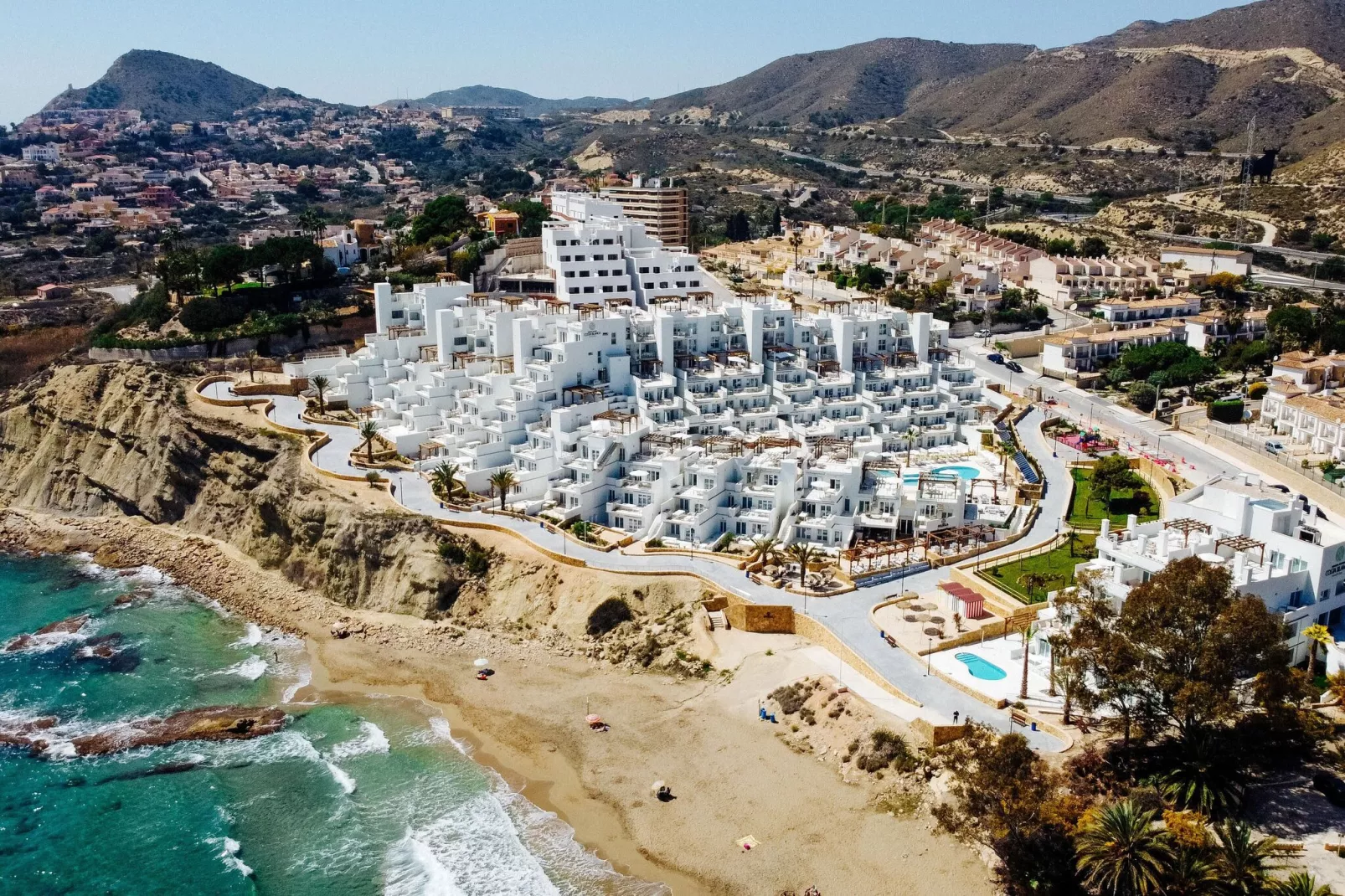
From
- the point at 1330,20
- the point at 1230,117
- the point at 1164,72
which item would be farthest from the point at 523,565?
the point at 1330,20

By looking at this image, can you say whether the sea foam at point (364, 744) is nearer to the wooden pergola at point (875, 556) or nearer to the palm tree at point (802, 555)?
the palm tree at point (802, 555)

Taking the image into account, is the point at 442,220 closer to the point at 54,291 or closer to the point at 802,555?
the point at 54,291

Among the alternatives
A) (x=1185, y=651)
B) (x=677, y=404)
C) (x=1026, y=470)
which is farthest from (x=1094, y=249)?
(x=1185, y=651)

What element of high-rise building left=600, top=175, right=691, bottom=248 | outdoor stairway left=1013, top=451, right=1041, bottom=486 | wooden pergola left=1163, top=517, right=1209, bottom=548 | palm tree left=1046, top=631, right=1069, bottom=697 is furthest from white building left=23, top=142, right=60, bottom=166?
palm tree left=1046, top=631, right=1069, bottom=697

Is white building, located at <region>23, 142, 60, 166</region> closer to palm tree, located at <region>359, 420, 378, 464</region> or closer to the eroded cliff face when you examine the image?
the eroded cliff face

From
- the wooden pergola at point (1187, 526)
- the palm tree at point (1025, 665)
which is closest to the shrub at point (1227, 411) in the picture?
the wooden pergola at point (1187, 526)

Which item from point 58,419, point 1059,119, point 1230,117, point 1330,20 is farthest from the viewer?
point 1330,20

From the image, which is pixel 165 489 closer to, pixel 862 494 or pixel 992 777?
pixel 862 494
